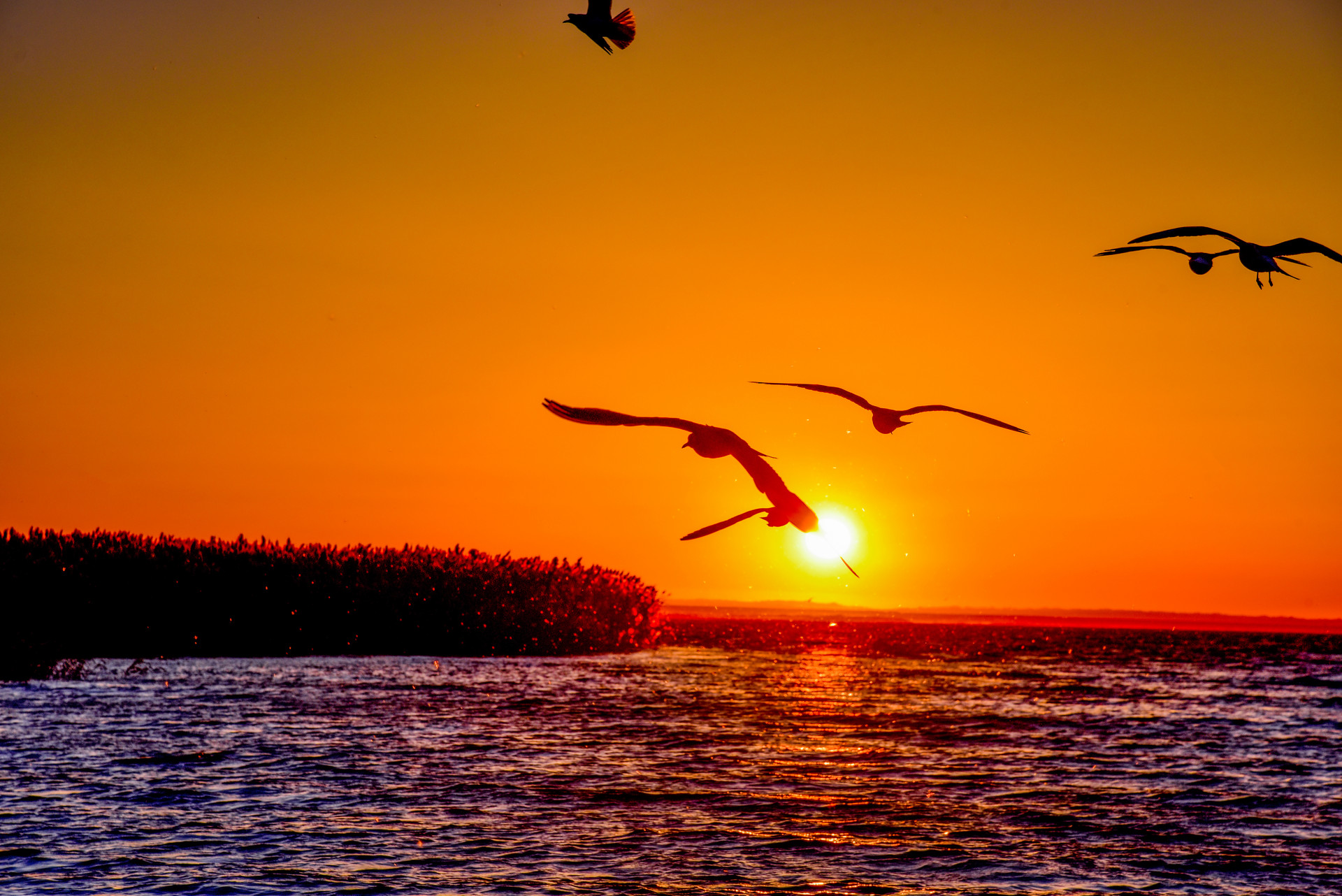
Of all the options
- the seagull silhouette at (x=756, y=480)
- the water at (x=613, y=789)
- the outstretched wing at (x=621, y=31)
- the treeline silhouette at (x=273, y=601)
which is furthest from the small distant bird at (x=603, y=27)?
the treeline silhouette at (x=273, y=601)

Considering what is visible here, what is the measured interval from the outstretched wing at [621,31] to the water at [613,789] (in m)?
13.5

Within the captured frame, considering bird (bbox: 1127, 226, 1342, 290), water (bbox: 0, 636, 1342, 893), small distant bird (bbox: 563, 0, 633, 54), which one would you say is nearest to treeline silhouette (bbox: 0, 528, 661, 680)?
water (bbox: 0, 636, 1342, 893)

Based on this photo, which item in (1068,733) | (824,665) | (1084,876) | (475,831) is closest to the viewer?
(1084,876)

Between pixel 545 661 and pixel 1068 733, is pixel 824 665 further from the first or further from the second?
pixel 1068 733

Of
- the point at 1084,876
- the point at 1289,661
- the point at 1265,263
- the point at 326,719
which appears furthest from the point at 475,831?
the point at 1289,661

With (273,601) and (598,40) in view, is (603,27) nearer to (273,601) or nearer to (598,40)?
(598,40)

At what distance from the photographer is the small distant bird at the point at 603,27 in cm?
726

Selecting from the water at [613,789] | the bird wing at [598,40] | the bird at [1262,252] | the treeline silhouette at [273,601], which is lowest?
the water at [613,789]

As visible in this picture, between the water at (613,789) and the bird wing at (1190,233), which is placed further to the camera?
the water at (613,789)

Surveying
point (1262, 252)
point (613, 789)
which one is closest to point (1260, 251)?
point (1262, 252)

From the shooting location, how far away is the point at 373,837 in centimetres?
2062

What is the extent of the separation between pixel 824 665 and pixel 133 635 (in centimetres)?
3562

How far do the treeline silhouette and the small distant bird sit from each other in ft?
122

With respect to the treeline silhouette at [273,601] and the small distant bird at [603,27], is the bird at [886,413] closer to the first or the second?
the small distant bird at [603,27]
